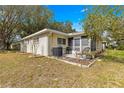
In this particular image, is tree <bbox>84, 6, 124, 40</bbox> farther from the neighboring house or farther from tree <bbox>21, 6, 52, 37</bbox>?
tree <bbox>21, 6, 52, 37</bbox>

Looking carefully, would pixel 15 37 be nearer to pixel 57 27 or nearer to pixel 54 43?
pixel 57 27

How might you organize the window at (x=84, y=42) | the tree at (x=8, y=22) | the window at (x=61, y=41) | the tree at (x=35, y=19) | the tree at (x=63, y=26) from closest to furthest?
1. the window at (x=84, y=42)
2. the window at (x=61, y=41)
3. the tree at (x=8, y=22)
4. the tree at (x=35, y=19)
5. the tree at (x=63, y=26)

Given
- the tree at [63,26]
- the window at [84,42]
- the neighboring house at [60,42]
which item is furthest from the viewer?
the tree at [63,26]

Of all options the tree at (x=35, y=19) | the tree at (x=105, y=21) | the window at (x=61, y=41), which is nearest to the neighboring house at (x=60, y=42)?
the window at (x=61, y=41)

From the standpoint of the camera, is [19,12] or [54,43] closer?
[54,43]

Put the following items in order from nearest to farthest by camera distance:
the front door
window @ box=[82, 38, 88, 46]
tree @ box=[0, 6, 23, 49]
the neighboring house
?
the neighboring house < window @ box=[82, 38, 88, 46] < the front door < tree @ box=[0, 6, 23, 49]

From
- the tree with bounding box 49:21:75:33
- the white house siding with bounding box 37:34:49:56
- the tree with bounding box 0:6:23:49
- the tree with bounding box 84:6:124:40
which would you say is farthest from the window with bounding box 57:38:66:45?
the tree with bounding box 49:21:75:33

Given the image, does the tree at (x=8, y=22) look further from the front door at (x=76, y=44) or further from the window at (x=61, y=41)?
the front door at (x=76, y=44)

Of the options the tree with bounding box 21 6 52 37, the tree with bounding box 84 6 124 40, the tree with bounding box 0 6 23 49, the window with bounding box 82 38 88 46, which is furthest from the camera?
the tree with bounding box 21 6 52 37

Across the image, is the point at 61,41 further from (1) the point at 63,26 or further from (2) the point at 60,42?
(1) the point at 63,26
